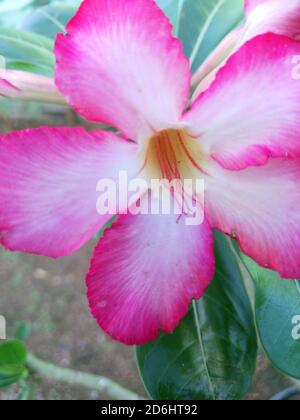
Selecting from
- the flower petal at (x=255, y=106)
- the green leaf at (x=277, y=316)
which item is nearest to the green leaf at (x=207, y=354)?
the green leaf at (x=277, y=316)

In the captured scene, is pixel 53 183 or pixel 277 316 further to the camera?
pixel 277 316

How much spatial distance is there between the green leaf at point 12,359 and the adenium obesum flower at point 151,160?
0.63 metres

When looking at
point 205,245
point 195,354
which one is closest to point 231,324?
point 195,354

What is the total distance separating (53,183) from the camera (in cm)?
48

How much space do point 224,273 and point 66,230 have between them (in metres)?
0.40

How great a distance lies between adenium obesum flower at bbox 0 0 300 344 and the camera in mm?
443

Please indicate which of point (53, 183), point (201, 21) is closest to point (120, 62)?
point (53, 183)

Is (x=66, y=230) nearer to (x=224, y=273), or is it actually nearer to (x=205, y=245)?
(x=205, y=245)

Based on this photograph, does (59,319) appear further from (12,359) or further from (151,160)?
(151,160)

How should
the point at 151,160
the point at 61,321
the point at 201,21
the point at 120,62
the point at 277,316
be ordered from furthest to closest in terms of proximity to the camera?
1. the point at 61,321
2. the point at 201,21
3. the point at 277,316
4. the point at 151,160
5. the point at 120,62

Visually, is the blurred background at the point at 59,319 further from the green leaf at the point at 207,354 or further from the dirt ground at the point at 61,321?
the green leaf at the point at 207,354

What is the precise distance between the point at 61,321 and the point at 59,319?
0.01m

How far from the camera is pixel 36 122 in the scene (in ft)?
8.97
